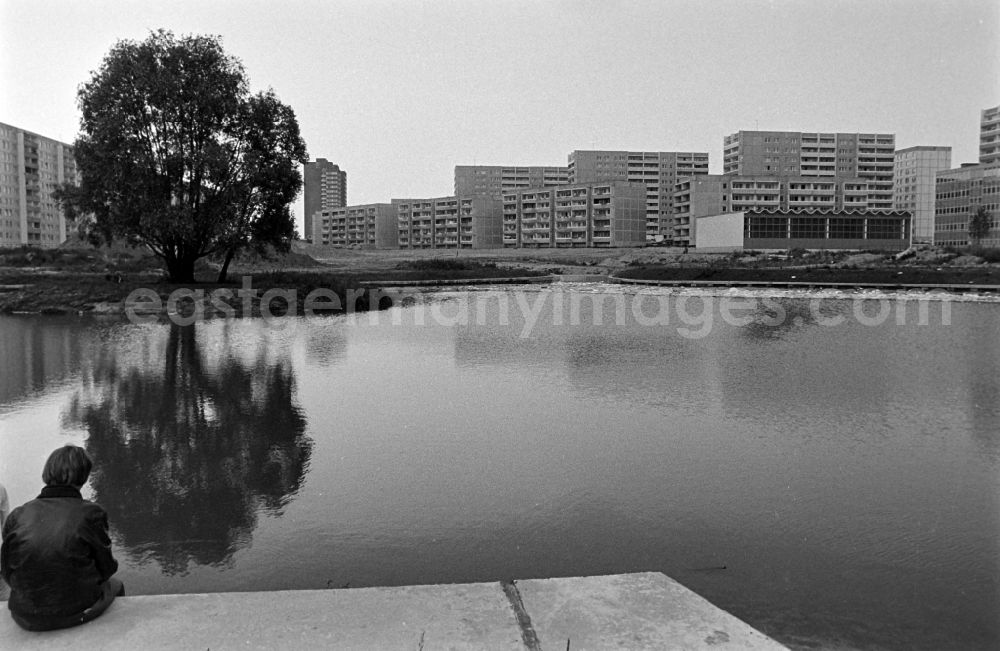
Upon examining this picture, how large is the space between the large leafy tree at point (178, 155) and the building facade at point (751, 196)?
257 feet

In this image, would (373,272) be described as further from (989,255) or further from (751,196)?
(751,196)

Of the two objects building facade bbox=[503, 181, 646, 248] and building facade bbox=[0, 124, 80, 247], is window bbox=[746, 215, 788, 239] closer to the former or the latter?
building facade bbox=[503, 181, 646, 248]

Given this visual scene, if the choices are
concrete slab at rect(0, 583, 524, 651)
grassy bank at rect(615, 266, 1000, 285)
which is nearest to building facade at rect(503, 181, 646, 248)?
grassy bank at rect(615, 266, 1000, 285)

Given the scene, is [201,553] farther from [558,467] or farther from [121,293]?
[121,293]

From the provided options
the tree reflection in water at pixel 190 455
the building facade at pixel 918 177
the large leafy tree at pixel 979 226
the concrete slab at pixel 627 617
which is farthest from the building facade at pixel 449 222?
the concrete slab at pixel 627 617

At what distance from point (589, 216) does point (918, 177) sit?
80.6 m

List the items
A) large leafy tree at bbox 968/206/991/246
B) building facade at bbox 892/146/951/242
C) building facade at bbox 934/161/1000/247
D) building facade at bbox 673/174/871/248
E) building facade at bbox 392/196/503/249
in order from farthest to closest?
A: building facade at bbox 392/196/503/249 → building facade at bbox 892/146/951/242 → building facade at bbox 673/174/871/248 → building facade at bbox 934/161/1000/247 → large leafy tree at bbox 968/206/991/246

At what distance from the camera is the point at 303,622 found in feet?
14.6

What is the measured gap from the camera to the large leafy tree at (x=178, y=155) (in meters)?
35.8

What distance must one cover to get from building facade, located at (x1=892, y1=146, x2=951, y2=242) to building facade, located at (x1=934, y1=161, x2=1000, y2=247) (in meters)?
31.7

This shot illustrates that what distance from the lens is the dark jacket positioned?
4152 millimetres

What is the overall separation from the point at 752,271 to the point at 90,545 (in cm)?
6142

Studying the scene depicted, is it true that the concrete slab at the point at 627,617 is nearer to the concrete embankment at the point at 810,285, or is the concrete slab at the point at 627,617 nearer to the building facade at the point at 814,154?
the concrete embankment at the point at 810,285

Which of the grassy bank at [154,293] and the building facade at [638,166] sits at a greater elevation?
the building facade at [638,166]
